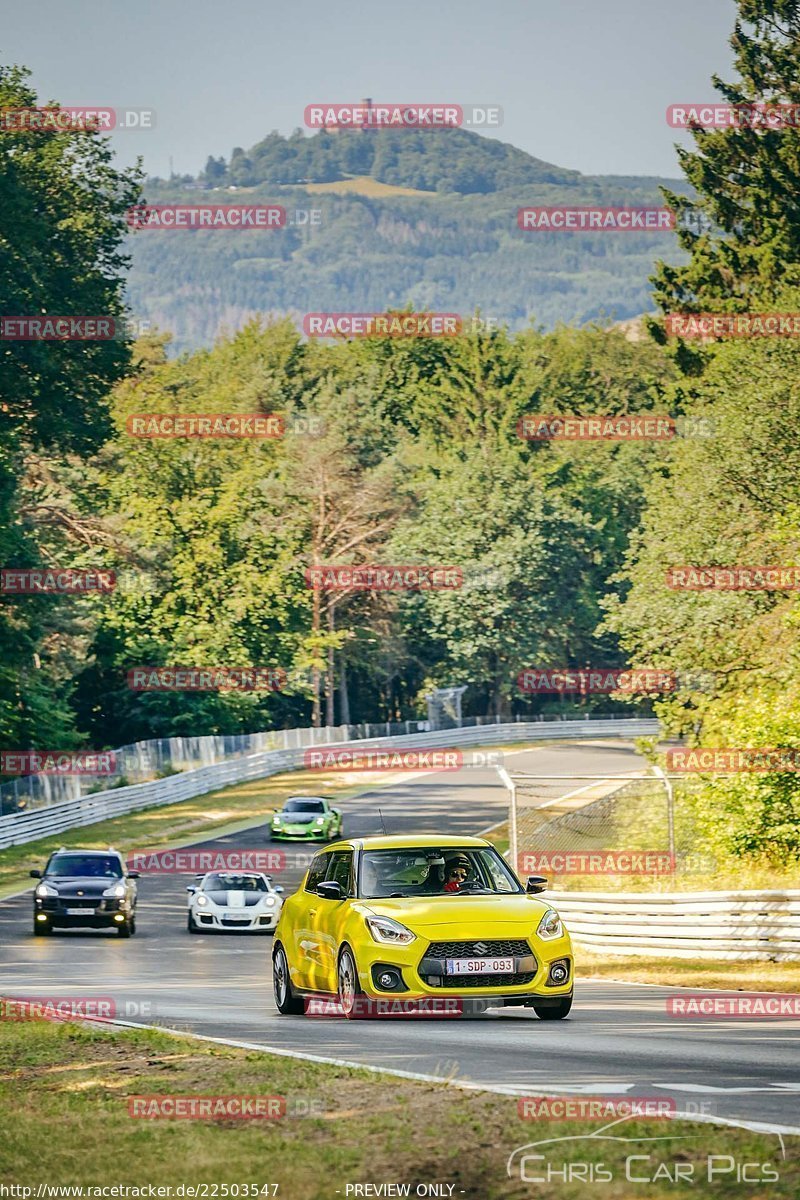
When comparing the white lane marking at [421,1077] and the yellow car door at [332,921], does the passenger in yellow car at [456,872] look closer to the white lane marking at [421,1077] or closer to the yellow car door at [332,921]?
the yellow car door at [332,921]

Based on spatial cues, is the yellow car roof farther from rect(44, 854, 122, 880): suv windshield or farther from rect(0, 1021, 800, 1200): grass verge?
rect(44, 854, 122, 880): suv windshield

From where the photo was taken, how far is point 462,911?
15.0 meters

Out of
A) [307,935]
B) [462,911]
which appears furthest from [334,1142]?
[307,935]

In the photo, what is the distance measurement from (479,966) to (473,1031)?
1.63 feet

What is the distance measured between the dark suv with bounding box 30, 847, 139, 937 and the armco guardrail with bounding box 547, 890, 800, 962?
23.5ft

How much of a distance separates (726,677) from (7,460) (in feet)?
74.2

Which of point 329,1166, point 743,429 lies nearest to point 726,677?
point 743,429

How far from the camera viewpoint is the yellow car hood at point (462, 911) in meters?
14.8

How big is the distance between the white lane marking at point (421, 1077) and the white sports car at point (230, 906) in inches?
629

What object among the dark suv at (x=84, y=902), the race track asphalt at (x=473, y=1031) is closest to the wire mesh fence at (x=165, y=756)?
the dark suv at (x=84, y=902)

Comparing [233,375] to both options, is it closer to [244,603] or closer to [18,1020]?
[244,603]

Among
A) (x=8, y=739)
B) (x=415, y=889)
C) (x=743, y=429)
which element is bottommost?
(x=8, y=739)

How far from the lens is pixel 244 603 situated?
264ft

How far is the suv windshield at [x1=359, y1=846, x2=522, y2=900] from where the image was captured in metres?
15.7
